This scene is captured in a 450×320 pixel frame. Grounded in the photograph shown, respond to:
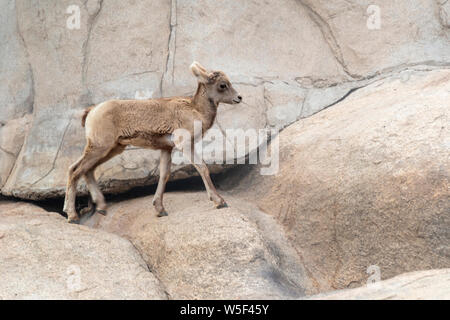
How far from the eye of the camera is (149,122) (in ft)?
23.1

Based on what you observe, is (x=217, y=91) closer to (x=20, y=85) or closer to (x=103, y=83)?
(x=103, y=83)

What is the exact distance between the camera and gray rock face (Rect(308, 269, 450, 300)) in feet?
13.8

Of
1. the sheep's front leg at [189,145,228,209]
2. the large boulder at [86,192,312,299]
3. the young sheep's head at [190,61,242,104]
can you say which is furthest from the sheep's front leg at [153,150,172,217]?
the young sheep's head at [190,61,242,104]

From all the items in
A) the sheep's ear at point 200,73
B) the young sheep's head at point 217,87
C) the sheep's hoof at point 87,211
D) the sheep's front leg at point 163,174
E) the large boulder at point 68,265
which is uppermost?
the sheep's ear at point 200,73

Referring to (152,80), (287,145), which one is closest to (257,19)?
(152,80)

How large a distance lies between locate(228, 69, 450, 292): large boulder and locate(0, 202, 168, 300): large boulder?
6.86 ft

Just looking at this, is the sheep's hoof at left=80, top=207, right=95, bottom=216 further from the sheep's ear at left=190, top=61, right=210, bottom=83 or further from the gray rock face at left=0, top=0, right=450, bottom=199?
the sheep's ear at left=190, top=61, right=210, bottom=83

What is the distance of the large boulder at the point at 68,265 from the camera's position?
16.9ft

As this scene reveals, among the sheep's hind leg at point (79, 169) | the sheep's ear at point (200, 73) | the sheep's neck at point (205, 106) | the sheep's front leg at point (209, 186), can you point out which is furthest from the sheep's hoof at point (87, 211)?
the sheep's ear at point (200, 73)

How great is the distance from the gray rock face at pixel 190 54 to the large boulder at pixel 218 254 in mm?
2523

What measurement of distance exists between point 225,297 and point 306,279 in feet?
4.42

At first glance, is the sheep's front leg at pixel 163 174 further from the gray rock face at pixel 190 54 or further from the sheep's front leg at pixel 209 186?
the gray rock face at pixel 190 54
